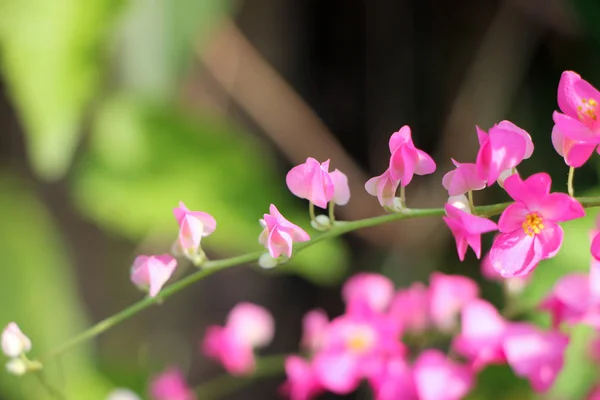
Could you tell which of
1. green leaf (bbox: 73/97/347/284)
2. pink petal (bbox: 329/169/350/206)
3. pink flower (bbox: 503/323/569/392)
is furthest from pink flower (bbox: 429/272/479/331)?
green leaf (bbox: 73/97/347/284)

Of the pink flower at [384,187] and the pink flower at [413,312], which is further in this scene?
the pink flower at [413,312]

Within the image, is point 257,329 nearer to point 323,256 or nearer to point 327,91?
point 323,256

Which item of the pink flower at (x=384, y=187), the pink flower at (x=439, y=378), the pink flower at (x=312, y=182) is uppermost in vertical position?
the pink flower at (x=312, y=182)

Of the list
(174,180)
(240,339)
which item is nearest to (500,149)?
(240,339)

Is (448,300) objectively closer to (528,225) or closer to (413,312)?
(413,312)

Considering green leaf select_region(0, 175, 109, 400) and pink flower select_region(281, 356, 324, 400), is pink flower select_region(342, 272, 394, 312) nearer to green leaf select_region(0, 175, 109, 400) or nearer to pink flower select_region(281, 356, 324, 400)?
pink flower select_region(281, 356, 324, 400)

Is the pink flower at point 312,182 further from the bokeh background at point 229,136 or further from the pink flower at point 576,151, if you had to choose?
the bokeh background at point 229,136

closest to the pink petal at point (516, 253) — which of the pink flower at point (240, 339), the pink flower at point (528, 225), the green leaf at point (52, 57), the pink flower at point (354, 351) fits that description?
the pink flower at point (528, 225)

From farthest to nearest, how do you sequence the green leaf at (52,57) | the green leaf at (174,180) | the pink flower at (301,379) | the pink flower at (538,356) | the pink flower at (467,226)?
the green leaf at (174,180) < the green leaf at (52,57) < the pink flower at (301,379) < the pink flower at (538,356) < the pink flower at (467,226)
